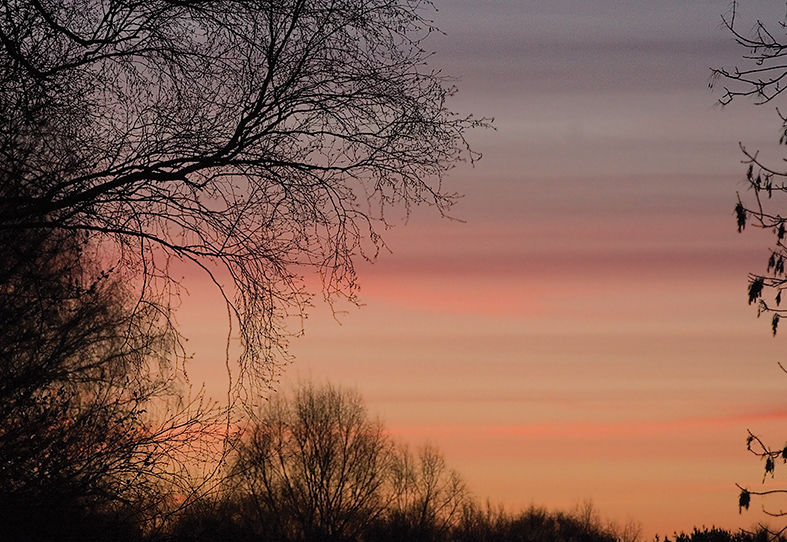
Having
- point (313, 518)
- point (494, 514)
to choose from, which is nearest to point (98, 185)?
point (313, 518)

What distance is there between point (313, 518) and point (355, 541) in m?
2.17

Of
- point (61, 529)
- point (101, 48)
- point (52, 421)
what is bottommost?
point (61, 529)

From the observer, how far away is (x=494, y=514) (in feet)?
188

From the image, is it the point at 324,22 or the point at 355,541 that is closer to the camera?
the point at 324,22

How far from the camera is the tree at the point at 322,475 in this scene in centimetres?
4512

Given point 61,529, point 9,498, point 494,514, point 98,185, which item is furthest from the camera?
point 494,514

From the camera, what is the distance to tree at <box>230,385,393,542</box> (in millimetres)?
45125

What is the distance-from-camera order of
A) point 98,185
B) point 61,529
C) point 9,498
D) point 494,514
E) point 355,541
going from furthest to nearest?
1. point 494,514
2. point 355,541
3. point 61,529
4. point 9,498
5. point 98,185

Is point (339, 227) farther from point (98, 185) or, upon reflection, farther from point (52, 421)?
point (52, 421)

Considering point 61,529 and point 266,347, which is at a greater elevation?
point 266,347

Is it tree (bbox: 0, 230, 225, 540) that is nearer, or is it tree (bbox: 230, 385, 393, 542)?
tree (bbox: 0, 230, 225, 540)

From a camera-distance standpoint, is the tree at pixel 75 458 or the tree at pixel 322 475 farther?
the tree at pixel 322 475

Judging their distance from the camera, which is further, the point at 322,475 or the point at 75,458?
the point at 322,475

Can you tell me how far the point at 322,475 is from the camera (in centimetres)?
4647
